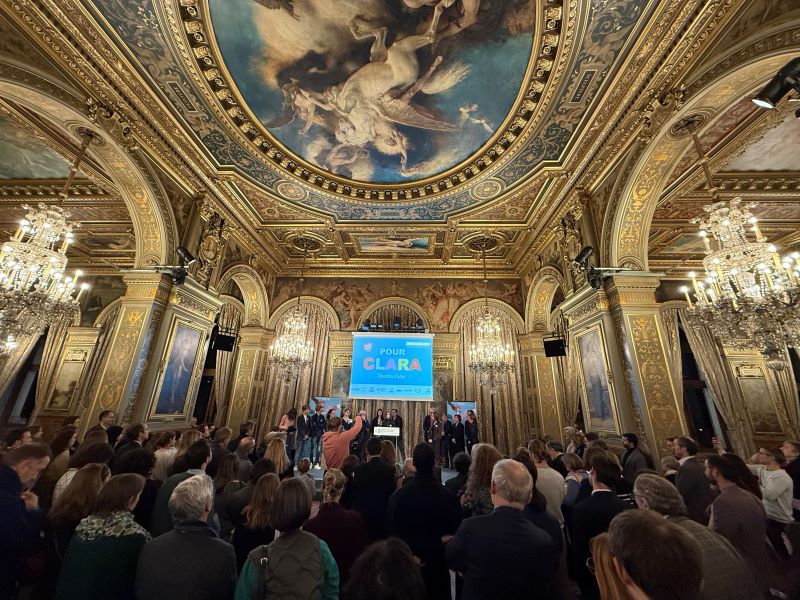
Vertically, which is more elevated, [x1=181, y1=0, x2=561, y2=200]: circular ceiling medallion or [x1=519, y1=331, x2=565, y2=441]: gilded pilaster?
[x1=181, y1=0, x2=561, y2=200]: circular ceiling medallion

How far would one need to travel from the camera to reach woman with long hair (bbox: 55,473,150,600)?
5.19ft

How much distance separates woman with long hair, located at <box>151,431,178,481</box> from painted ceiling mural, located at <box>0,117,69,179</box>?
6.93m

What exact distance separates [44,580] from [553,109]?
811cm

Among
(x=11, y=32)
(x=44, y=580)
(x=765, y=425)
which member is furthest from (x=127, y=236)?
(x=765, y=425)

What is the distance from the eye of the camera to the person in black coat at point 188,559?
1514 millimetres

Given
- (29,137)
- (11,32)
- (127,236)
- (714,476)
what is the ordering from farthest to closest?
(127,236) < (29,137) < (11,32) < (714,476)

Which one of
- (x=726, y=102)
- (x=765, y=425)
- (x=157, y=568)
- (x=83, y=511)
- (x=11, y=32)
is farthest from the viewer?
(x=765, y=425)

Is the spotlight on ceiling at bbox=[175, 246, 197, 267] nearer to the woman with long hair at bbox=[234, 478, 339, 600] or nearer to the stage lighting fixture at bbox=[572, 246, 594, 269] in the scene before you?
the woman with long hair at bbox=[234, 478, 339, 600]

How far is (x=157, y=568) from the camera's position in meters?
1.54

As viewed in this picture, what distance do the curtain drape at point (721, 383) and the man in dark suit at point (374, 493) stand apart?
10.3 meters

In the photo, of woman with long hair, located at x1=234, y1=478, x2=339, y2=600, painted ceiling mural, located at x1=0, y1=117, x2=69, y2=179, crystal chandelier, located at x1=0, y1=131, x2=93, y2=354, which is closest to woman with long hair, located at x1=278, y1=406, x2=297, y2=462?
crystal chandelier, located at x1=0, y1=131, x2=93, y2=354

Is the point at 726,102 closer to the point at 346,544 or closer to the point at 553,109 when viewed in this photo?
the point at 553,109

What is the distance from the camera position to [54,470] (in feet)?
10.2

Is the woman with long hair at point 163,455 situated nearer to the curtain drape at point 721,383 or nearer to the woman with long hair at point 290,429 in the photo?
the woman with long hair at point 290,429
